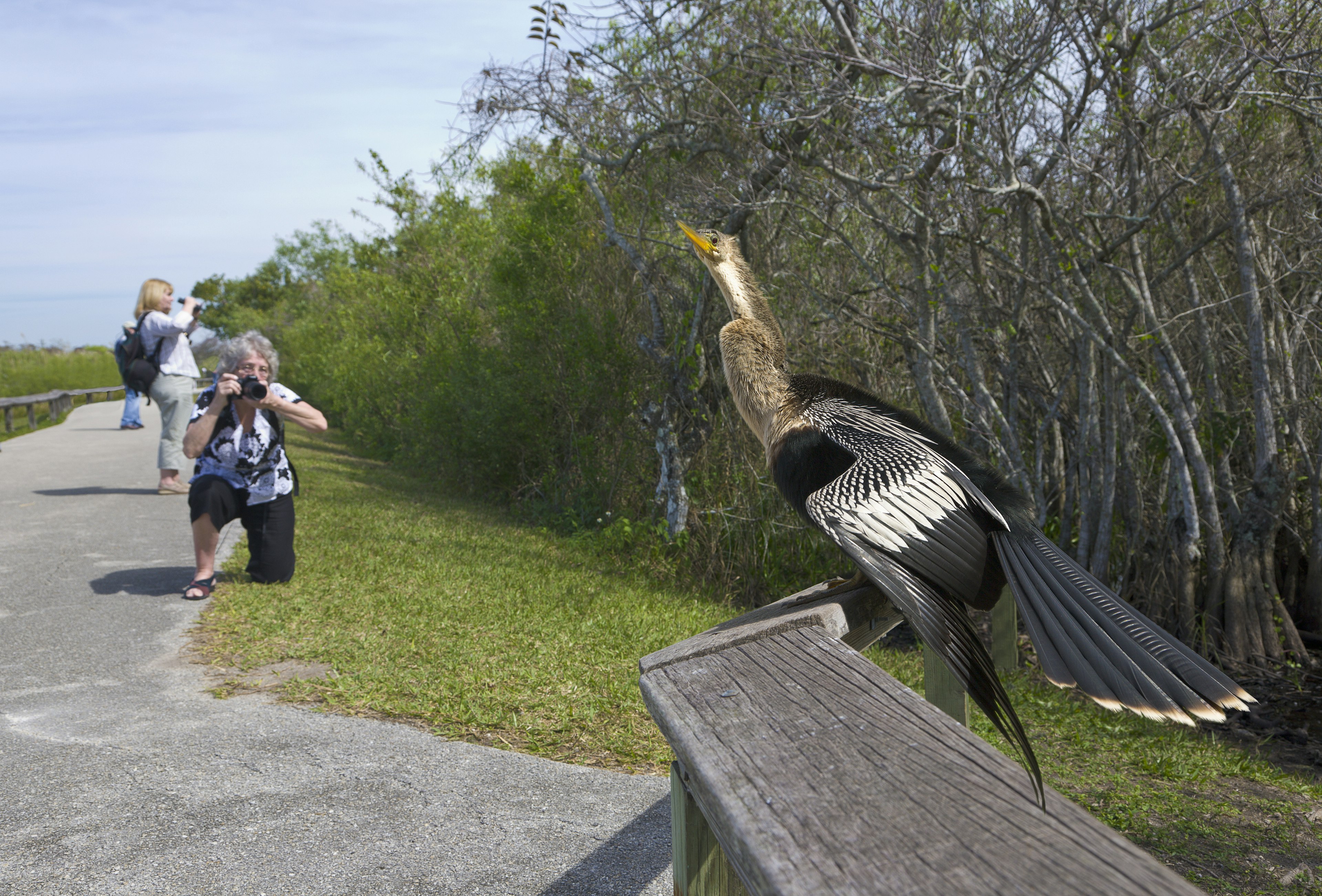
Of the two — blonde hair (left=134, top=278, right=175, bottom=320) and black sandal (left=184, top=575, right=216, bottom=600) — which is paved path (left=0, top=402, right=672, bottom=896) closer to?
black sandal (left=184, top=575, right=216, bottom=600)

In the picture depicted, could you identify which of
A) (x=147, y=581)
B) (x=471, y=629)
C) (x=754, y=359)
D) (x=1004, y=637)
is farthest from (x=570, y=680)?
(x=147, y=581)

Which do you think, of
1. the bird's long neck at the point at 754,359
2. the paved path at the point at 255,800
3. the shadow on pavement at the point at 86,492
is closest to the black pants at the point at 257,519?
the paved path at the point at 255,800

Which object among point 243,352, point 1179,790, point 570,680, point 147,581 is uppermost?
point 243,352

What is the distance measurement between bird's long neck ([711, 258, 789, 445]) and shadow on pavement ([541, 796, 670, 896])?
1472mm

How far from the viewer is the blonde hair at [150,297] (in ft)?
28.3

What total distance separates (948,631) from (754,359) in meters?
1.72

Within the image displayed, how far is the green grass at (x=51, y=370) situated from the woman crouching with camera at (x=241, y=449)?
1938 centimetres

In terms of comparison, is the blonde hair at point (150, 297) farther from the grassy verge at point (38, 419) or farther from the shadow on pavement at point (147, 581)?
the grassy verge at point (38, 419)

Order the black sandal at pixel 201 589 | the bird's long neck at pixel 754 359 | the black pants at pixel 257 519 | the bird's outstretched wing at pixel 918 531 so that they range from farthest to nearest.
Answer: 1. the black sandal at pixel 201 589
2. the black pants at pixel 257 519
3. the bird's long neck at pixel 754 359
4. the bird's outstretched wing at pixel 918 531

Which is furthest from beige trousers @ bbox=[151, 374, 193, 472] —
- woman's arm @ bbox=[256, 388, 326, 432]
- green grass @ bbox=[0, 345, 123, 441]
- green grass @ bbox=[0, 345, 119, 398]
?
green grass @ bbox=[0, 345, 119, 398]

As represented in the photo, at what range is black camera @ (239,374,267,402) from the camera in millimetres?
5488

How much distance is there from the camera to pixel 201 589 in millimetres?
5871

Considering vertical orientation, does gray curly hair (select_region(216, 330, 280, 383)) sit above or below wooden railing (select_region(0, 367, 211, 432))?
above

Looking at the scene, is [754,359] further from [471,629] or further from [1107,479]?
[1107,479]
